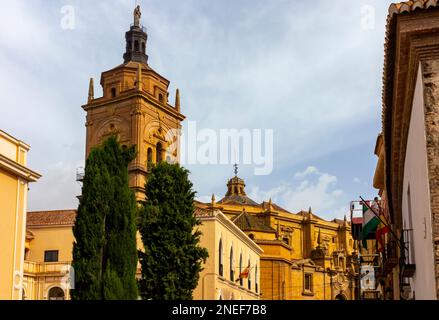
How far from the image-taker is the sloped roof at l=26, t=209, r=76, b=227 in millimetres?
39375

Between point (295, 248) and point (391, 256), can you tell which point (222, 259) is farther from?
point (295, 248)

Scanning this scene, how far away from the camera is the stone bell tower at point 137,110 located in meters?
48.9

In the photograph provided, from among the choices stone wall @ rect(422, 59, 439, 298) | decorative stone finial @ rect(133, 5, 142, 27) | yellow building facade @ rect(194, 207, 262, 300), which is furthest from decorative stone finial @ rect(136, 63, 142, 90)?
stone wall @ rect(422, 59, 439, 298)

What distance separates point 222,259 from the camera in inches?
1401

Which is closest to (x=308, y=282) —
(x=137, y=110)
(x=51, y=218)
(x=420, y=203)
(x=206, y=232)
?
(x=137, y=110)

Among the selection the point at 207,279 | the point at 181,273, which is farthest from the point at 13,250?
the point at 207,279

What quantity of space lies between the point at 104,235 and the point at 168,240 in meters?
4.46

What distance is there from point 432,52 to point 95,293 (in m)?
15.4

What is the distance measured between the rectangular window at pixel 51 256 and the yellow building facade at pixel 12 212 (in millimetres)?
14167

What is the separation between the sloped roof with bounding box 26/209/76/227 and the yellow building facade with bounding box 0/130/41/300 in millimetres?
14367

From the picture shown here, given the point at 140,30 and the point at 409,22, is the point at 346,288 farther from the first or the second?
the point at 409,22

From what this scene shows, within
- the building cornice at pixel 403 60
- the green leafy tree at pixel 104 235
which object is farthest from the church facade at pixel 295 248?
the building cornice at pixel 403 60

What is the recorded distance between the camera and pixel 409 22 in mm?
9773

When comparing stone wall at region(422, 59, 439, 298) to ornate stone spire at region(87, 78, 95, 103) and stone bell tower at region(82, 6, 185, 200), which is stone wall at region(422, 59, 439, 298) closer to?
stone bell tower at region(82, 6, 185, 200)
